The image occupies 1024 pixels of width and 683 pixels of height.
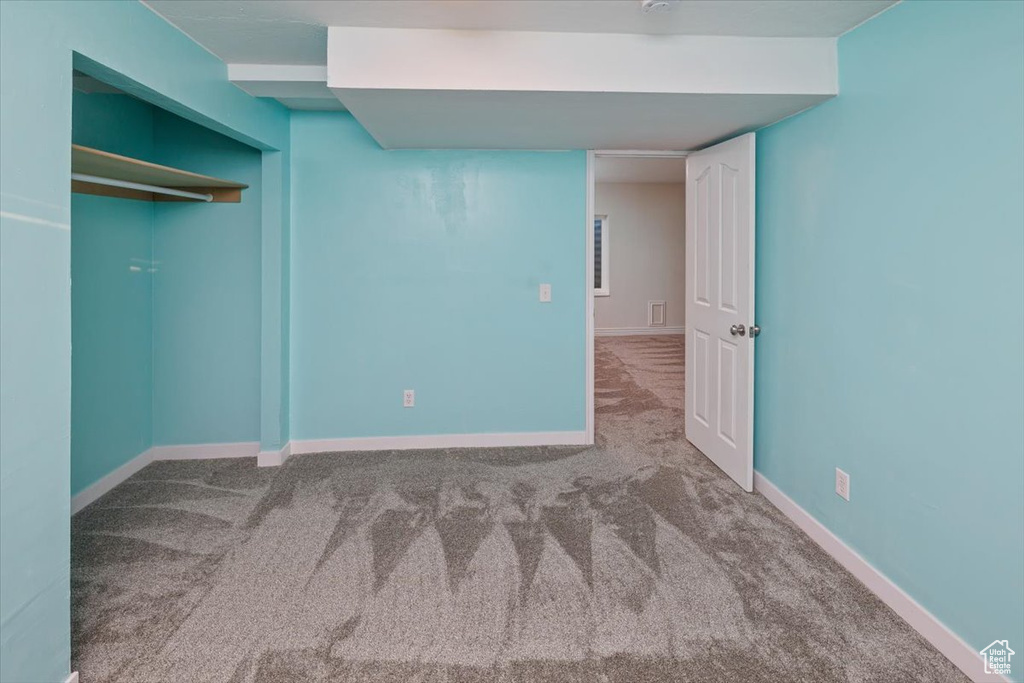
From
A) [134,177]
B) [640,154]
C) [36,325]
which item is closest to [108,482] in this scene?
[134,177]

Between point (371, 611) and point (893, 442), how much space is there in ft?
6.61

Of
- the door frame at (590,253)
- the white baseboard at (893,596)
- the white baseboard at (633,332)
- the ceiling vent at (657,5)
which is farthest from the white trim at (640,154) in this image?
the white baseboard at (633,332)

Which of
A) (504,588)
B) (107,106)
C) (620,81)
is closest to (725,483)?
(504,588)

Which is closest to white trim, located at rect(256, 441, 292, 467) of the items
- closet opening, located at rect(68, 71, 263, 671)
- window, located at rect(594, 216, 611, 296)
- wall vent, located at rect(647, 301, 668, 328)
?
closet opening, located at rect(68, 71, 263, 671)

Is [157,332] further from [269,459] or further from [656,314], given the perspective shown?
[656,314]

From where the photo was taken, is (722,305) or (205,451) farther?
(205,451)

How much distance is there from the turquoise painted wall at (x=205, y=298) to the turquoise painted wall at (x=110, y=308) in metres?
0.08

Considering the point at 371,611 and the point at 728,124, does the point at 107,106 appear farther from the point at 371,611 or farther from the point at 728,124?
the point at 728,124

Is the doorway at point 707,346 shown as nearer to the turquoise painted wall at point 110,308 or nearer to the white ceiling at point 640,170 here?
the white ceiling at point 640,170

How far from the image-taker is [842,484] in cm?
224

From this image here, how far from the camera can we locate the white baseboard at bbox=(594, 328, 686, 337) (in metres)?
8.33

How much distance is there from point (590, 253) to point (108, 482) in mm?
3215

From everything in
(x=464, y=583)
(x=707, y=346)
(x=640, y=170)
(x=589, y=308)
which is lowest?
(x=464, y=583)

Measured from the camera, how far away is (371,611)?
1.91m
